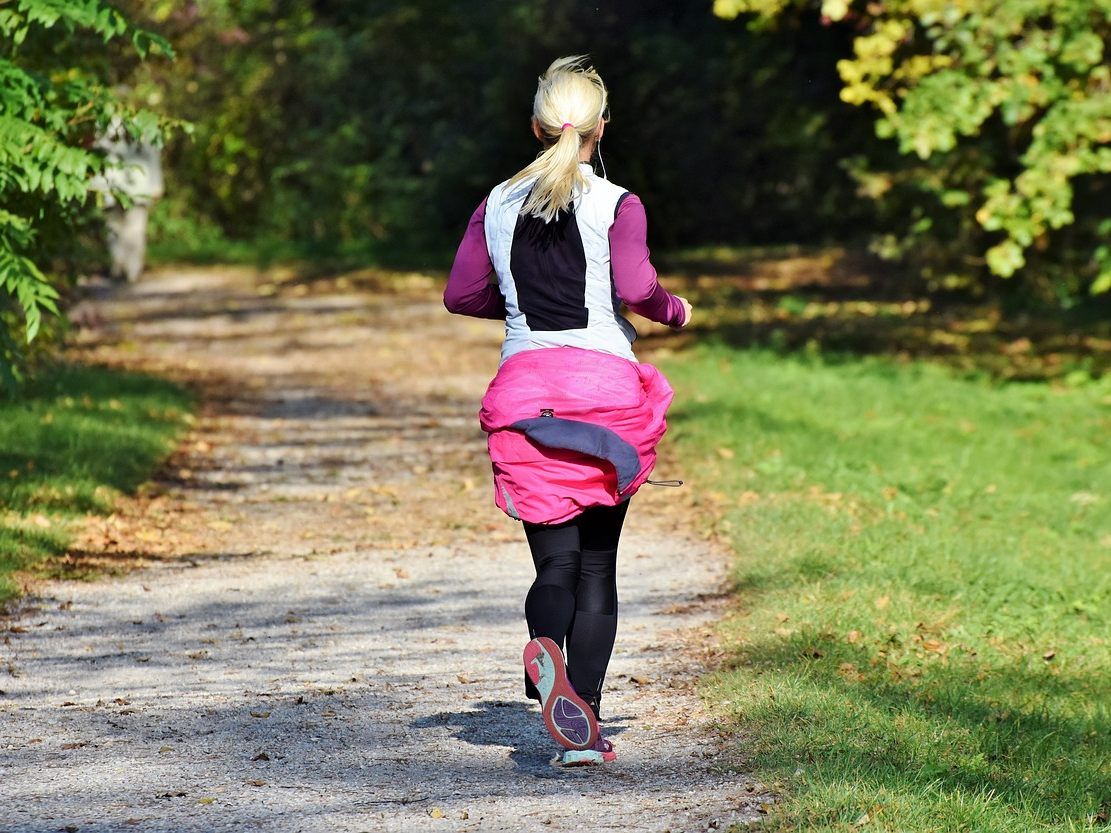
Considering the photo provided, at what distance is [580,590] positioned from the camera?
15.9 ft

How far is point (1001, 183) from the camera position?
13.5 meters

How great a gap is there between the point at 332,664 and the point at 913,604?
2.50m

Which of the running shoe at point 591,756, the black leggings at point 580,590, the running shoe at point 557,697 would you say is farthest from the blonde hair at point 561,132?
the running shoe at point 591,756

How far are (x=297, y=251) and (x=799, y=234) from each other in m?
10.6

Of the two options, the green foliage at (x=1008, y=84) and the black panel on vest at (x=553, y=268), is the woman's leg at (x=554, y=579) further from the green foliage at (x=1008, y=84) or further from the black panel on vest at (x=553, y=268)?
the green foliage at (x=1008, y=84)

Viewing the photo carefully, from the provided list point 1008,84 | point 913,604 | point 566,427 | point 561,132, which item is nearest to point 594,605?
point 566,427

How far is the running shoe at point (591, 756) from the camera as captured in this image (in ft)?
15.5

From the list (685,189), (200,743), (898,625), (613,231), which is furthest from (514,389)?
(685,189)

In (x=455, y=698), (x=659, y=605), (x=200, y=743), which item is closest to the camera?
Result: (x=200, y=743)

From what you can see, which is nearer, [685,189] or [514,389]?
[514,389]

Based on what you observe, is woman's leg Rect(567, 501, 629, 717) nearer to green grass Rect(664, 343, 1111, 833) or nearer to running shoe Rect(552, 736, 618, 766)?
running shoe Rect(552, 736, 618, 766)

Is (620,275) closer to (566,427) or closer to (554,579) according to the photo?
(566,427)

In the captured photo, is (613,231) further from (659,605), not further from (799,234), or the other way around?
(799,234)

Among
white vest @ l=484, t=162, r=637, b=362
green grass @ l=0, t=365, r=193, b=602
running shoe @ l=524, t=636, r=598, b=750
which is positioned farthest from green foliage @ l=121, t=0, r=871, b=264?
running shoe @ l=524, t=636, r=598, b=750
